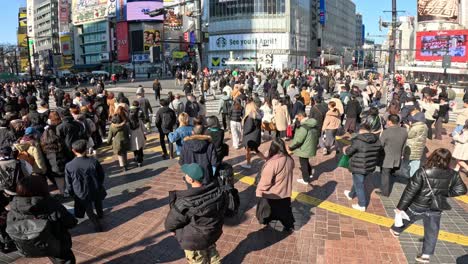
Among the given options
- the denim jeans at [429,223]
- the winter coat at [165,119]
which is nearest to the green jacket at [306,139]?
the denim jeans at [429,223]

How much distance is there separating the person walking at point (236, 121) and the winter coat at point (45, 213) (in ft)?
21.6

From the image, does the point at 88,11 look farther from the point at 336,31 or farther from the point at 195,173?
the point at 195,173

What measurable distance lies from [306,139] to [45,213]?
5.05 meters

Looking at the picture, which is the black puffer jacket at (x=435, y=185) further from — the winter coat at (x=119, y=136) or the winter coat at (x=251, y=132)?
the winter coat at (x=119, y=136)

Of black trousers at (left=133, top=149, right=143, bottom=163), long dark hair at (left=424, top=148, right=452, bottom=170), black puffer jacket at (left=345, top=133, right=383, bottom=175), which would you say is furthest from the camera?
black trousers at (left=133, top=149, right=143, bottom=163)

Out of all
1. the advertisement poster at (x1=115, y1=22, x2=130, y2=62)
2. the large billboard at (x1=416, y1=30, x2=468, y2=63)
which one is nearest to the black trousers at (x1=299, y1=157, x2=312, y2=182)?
the large billboard at (x1=416, y1=30, x2=468, y2=63)

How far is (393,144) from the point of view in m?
7.07

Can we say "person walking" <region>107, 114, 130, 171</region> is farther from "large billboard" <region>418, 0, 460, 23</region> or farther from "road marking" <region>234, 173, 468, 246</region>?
"large billboard" <region>418, 0, 460, 23</region>

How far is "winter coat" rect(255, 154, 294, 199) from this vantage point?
5441mm

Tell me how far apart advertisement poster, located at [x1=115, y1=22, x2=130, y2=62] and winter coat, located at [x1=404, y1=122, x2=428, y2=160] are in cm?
9043

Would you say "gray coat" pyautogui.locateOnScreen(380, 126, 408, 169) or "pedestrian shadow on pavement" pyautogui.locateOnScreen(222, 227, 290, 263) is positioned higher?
"gray coat" pyautogui.locateOnScreen(380, 126, 408, 169)

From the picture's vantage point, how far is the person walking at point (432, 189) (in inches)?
181

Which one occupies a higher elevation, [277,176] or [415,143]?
[415,143]

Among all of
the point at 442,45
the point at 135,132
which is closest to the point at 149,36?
the point at 442,45
